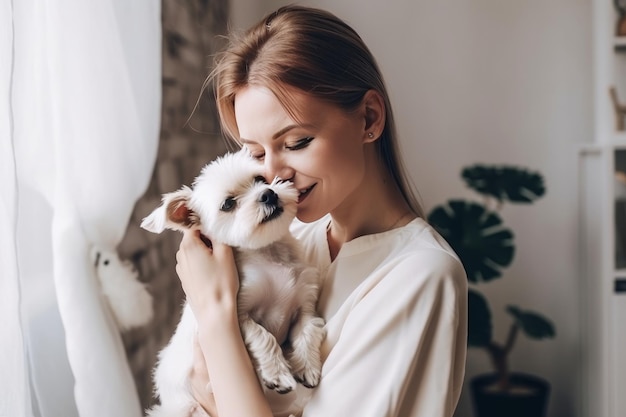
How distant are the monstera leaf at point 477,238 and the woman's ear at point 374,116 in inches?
74.4

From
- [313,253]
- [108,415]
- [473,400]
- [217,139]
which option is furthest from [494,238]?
[108,415]

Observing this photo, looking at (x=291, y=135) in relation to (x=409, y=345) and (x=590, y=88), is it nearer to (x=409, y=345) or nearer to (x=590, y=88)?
(x=409, y=345)

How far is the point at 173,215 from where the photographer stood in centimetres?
112

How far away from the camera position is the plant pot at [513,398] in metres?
2.98

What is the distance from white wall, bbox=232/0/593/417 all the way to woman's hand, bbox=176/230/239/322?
2.26 m

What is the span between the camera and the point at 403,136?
343 cm

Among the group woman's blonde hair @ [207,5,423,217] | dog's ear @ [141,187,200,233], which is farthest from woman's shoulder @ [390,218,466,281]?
dog's ear @ [141,187,200,233]

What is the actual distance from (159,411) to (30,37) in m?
0.78

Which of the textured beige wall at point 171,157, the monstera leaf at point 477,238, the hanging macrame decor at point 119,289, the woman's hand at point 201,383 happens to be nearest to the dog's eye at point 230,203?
the woman's hand at point 201,383

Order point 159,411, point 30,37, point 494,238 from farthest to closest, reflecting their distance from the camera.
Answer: point 494,238 → point 30,37 → point 159,411

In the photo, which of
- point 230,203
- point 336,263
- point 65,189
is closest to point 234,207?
point 230,203

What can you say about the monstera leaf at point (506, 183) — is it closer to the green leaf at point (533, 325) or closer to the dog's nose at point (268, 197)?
the green leaf at point (533, 325)

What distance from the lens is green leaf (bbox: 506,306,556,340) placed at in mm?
2988

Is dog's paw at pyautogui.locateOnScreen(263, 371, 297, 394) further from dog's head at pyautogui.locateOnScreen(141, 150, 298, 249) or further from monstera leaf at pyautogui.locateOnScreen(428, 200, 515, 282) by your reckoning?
monstera leaf at pyautogui.locateOnScreen(428, 200, 515, 282)
